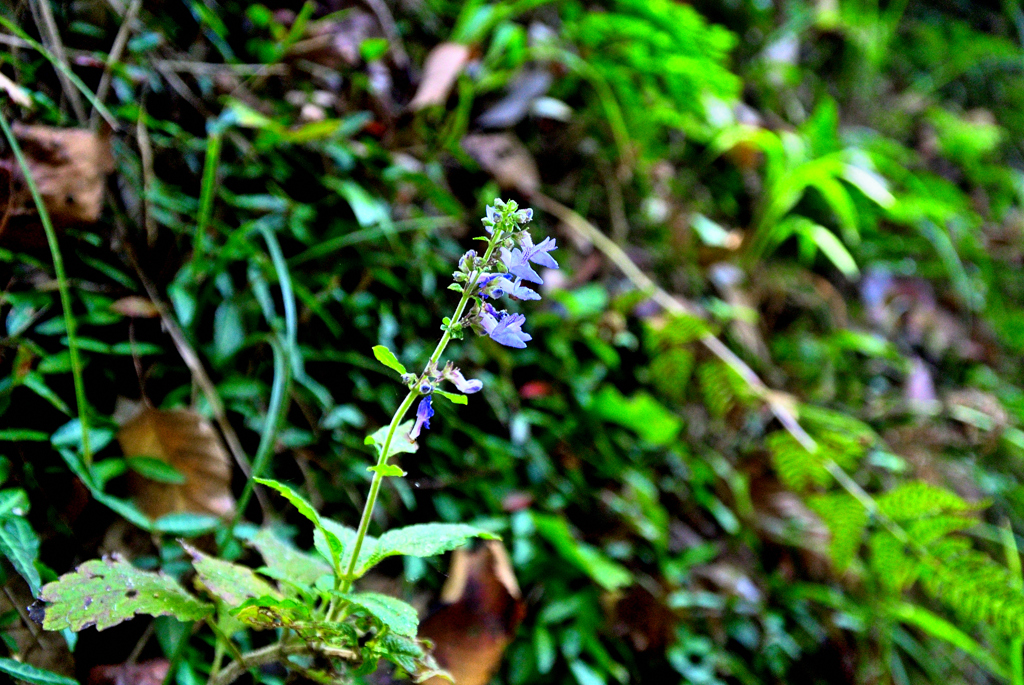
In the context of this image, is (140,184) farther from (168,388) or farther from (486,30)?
(486,30)

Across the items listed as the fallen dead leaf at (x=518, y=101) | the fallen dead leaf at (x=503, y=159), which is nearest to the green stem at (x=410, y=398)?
the fallen dead leaf at (x=503, y=159)

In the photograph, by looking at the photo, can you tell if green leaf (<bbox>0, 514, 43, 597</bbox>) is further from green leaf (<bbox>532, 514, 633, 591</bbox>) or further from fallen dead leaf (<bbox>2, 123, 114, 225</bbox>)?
green leaf (<bbox>532, 514, 633, 591</bbox>)

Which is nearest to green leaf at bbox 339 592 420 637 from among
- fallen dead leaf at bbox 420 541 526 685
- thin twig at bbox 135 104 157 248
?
fallen dead leaf at bbox 420 541 526 685

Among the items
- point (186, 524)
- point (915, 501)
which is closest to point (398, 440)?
point (186, 524)

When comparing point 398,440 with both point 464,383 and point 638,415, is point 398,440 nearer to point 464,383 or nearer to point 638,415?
point 464,383

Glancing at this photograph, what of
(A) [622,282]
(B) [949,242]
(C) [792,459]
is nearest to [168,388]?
(A) [622,282]
